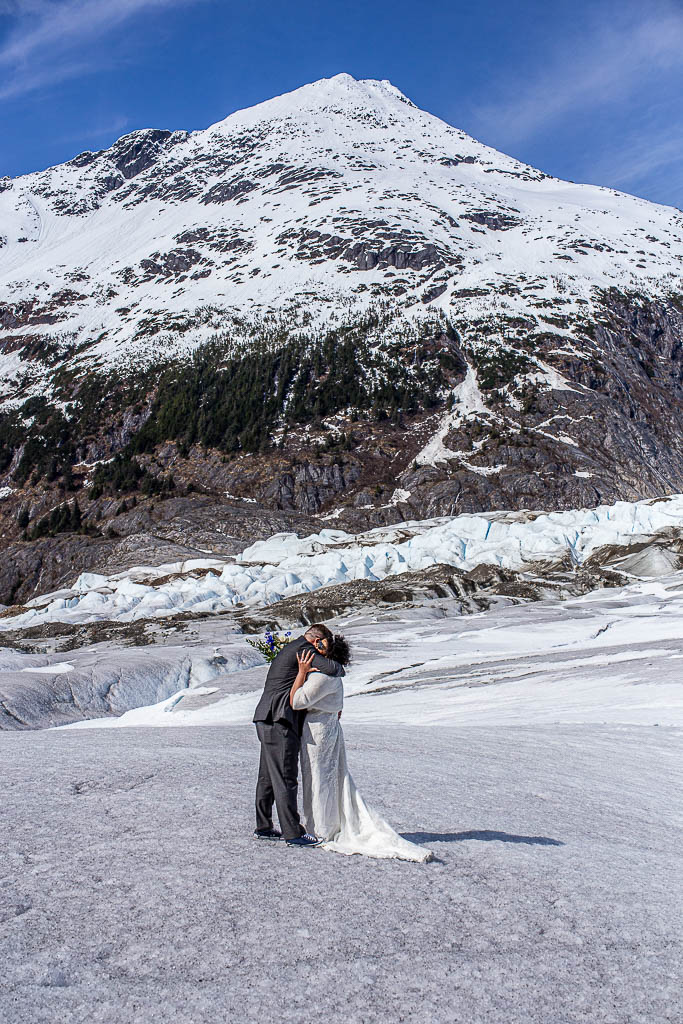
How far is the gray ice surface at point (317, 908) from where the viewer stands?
373cm

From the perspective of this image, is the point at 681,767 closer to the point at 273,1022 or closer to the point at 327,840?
the point at 327,840

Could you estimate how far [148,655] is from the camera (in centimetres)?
2531

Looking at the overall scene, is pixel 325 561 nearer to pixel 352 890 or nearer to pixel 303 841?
pixel 303 841

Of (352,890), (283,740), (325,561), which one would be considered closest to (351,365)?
(325,561)

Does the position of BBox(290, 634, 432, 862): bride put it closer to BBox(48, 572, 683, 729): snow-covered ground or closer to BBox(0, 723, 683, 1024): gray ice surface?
BBox(0, 723, 683, 1024): gray ice surface

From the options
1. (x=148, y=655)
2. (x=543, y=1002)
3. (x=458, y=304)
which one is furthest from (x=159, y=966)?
(x=458, y=304)

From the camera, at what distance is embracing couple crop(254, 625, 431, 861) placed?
5953 mm

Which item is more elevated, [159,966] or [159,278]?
[159,278]

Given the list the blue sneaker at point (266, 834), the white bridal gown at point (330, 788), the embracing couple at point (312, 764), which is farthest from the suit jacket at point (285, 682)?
the blue sneaker at point (266, 834)

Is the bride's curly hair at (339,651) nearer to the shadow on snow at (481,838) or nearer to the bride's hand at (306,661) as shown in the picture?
the bride's hand at (306,661)

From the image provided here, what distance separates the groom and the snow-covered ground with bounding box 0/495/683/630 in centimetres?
3375

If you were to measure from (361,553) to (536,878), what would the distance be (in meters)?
43.9

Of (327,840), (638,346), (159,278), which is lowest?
(327,840)

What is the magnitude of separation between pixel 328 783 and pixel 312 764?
21cm
